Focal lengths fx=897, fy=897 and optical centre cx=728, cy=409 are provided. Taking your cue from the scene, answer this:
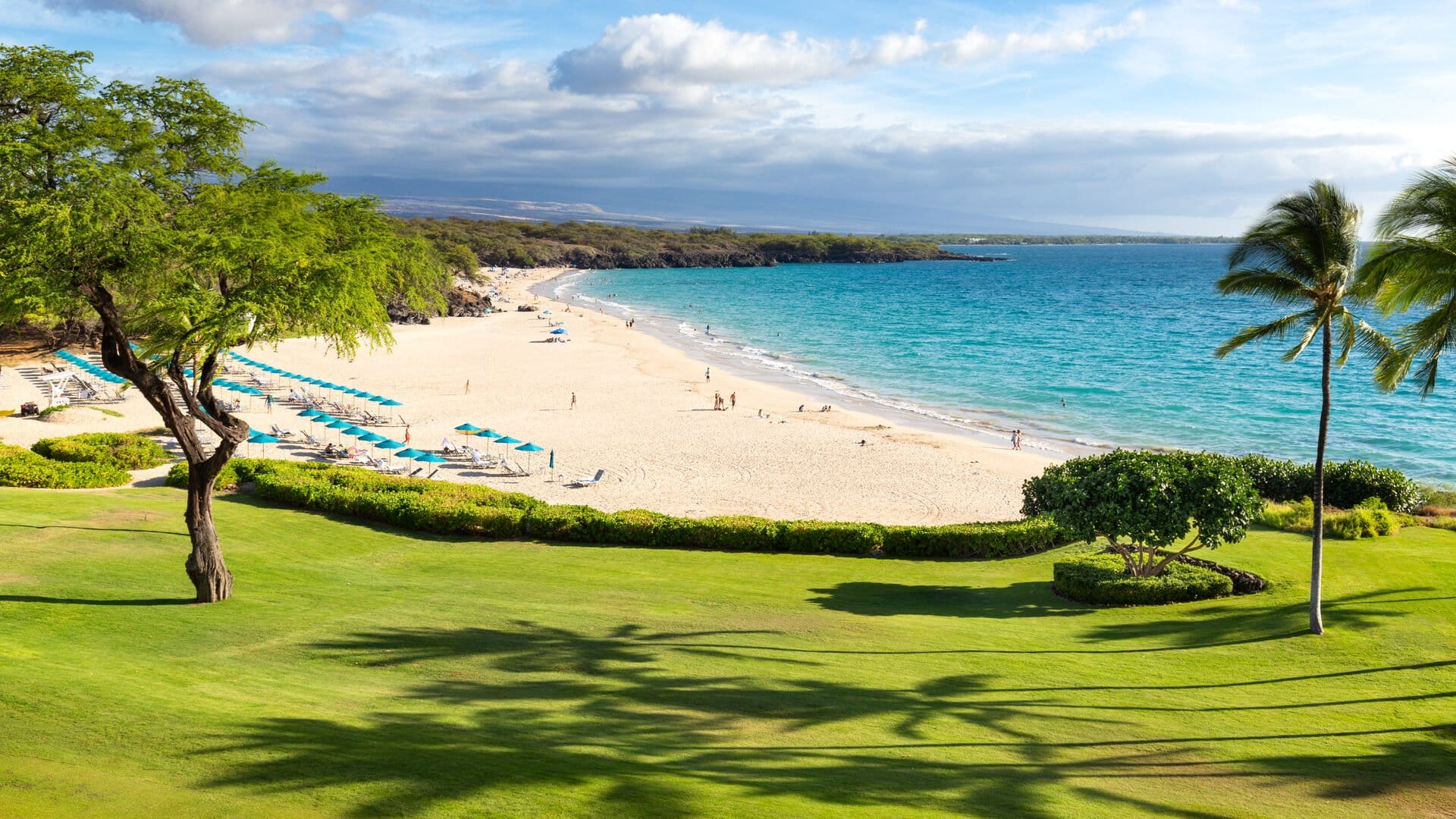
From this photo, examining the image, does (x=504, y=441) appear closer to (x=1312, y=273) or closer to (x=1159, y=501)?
(x=1159, y=501)

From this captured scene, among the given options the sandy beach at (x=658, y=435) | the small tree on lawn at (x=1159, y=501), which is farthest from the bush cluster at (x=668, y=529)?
the sandy beach at (x=658, y=435)

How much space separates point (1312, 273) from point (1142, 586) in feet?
20.9

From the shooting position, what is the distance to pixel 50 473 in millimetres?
23703

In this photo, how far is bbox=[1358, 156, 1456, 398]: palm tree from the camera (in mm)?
12820

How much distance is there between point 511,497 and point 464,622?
9428 millimetres

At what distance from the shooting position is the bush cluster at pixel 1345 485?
24625 mm

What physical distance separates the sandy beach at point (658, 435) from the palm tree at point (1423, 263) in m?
15.5

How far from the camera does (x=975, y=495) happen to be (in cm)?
3175

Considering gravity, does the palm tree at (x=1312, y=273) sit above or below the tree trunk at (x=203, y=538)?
above

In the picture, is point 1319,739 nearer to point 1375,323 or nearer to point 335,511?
point 335,511

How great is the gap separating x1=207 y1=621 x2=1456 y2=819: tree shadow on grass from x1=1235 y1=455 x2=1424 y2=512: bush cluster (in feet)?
46.6

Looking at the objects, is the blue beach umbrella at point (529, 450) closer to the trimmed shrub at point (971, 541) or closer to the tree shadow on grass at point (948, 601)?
the trimmed shrub at point (971, 541)

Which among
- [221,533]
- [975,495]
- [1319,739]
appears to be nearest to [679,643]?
[1319,739]

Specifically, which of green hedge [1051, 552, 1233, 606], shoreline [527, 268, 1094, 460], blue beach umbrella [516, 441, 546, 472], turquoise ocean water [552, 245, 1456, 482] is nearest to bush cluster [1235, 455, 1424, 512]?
green hedge [1051, 552, 1233, 606]
